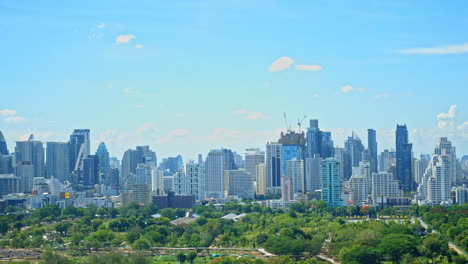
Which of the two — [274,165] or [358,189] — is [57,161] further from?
[358,189]

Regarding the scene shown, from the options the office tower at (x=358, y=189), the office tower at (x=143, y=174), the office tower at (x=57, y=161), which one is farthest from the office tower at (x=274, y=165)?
the office tower at (x=57, y=161)

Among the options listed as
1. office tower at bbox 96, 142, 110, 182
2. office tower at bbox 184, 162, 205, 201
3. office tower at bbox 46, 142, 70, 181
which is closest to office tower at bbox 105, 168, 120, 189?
office tower at bbox 46, 142, 70, 181

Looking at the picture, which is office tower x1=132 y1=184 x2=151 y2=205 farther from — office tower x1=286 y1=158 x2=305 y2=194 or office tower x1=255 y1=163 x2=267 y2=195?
office tower x1=255 y1=163 x2=267 y2=195

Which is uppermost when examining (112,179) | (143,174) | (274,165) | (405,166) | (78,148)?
(78,148)

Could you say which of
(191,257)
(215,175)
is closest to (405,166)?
(215,175)

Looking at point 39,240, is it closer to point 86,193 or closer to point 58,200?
point 58,200

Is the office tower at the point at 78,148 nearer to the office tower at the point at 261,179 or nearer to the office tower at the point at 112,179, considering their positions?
the office tower at the point at 112,179

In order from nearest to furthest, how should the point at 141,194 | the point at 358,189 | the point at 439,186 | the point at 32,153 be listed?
the point at 439,186
the point at 141,194
the point at 358,189
the point at 32,153
